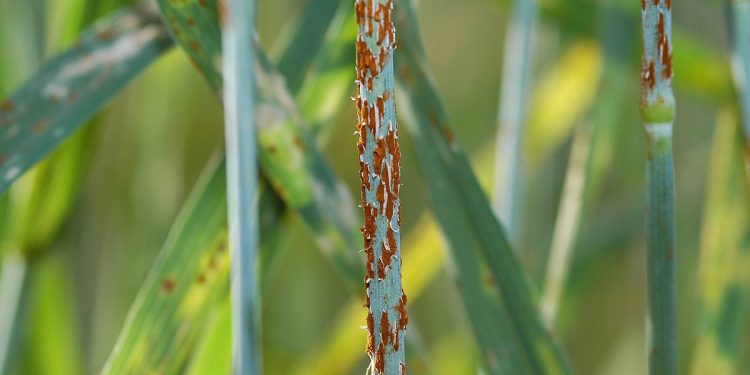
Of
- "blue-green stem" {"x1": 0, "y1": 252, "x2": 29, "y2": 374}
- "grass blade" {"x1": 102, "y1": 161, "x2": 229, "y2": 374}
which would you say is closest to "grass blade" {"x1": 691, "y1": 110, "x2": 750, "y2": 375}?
"grass blade" {"x1": 102, "y1": 161, "x2": 229, "y2": 374}

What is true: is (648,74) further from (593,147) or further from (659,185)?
(593,147)

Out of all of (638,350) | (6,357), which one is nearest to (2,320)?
(6,357)

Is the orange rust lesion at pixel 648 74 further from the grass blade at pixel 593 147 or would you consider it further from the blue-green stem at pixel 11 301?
the blue-green stem at pixel 11 301

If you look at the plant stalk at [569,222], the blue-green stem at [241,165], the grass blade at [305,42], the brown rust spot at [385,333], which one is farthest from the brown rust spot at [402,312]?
the plant stalk at [569,222]

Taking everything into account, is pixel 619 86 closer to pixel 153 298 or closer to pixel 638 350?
pixel 153 298

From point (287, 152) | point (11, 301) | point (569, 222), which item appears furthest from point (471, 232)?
point (11, 301)

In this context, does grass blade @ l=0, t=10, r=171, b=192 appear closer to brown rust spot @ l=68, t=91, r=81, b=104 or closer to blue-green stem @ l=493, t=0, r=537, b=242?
brown rust spot @ l=68, t=91, r=81, b=104
